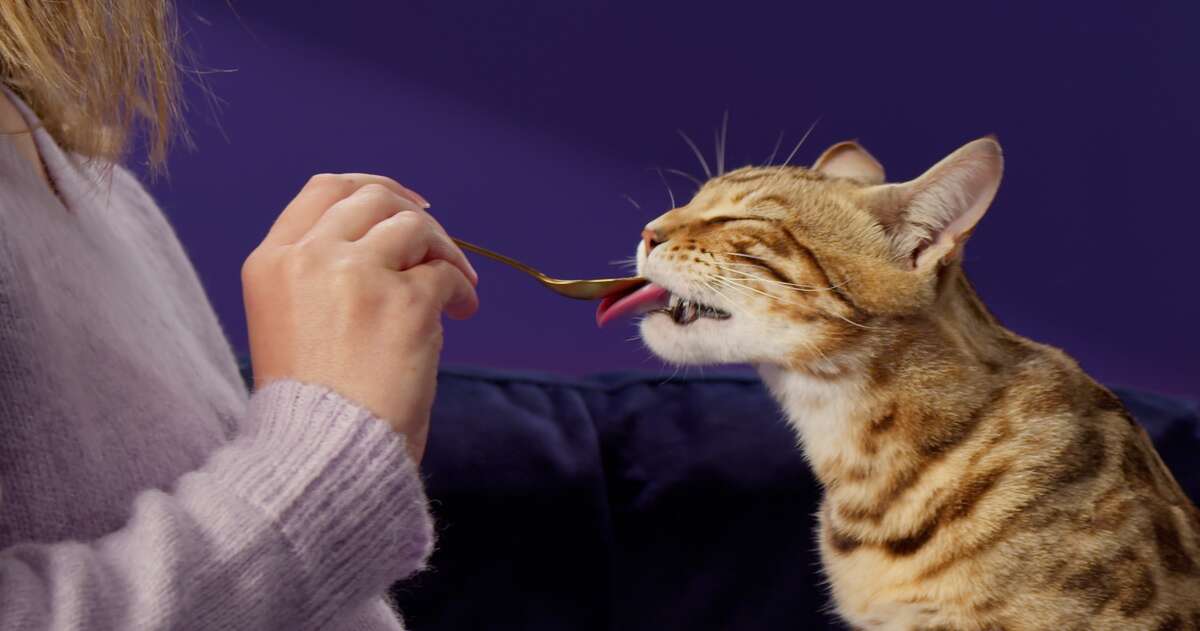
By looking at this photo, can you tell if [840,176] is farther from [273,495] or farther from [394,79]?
[394,79]

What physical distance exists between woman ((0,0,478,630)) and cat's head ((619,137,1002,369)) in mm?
163

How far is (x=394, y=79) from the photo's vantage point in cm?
129

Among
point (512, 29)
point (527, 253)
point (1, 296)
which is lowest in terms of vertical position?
point (527, 253)

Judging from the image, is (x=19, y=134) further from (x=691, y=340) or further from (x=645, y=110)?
(x=645, y=110)

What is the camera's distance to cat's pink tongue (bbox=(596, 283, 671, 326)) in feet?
2.37

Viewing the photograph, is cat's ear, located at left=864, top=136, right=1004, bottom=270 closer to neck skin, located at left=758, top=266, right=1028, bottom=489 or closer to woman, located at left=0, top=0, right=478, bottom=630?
neck skin, located at left=758, top=266, right=1028, bottom=489

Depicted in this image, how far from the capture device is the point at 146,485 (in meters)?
0.58

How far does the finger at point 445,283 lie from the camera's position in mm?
605

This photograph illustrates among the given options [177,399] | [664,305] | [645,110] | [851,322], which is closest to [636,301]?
[664,305]

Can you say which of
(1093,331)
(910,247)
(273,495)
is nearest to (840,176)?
(910,247)

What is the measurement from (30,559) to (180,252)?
436 mm

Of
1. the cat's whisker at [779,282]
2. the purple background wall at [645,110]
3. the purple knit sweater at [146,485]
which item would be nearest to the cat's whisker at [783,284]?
the cat's whisker at [779,282]

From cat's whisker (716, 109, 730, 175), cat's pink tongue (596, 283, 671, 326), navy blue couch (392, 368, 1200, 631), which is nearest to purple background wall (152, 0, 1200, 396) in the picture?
cat's whisker (716, 109, 730, 175)

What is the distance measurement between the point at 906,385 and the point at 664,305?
0.17 metres
